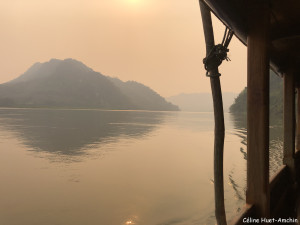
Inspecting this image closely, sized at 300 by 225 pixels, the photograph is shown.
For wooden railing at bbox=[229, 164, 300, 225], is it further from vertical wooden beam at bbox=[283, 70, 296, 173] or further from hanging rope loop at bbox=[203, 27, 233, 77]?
hanging rope loop at bbox=[203, 27, 233, 77]

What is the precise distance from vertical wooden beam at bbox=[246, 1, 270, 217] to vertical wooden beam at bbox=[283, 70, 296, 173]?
3616 millimetres

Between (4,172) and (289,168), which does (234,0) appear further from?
(4,172)

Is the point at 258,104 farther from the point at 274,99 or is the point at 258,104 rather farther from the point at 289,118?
the point at 274,99

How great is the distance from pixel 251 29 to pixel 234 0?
1.47ft

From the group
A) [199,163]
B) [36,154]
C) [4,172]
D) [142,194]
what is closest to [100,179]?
[142,194]

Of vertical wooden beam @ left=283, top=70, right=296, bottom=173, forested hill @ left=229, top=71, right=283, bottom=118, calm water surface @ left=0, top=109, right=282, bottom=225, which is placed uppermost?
forested hill @ left=229, top=71, right=283, bottom=118

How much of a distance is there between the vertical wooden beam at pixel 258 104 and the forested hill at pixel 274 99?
10142 centimetres

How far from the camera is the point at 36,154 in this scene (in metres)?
26.6

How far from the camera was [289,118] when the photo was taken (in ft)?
20.6

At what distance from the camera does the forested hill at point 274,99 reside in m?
97.1

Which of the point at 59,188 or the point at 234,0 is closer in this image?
the point at 234,0

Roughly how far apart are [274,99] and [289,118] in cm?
11028

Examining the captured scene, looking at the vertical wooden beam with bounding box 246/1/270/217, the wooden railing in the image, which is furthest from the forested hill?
the vertical wooden beam with bounding box 246/1/270/217

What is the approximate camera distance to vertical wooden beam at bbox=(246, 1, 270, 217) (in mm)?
2830
